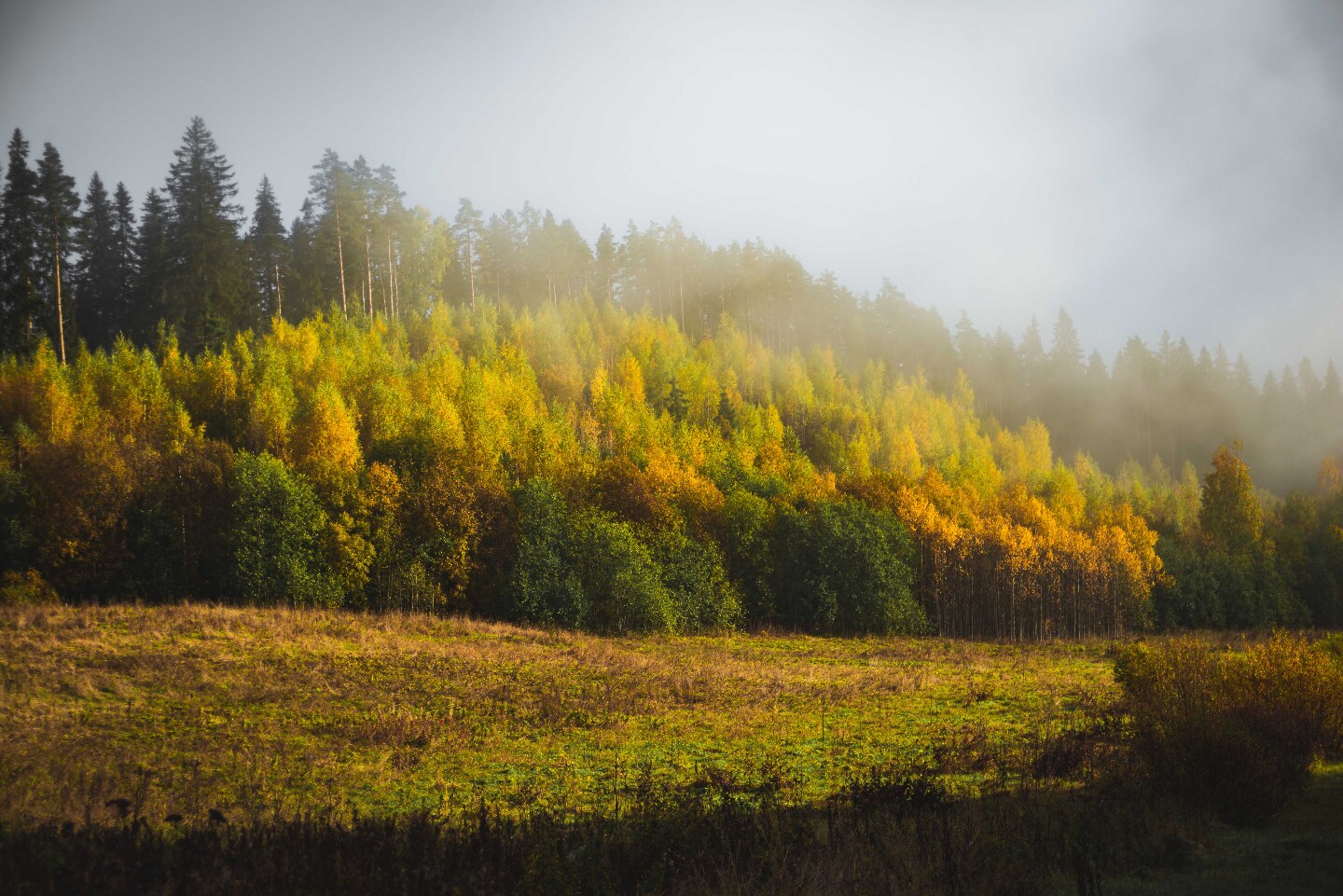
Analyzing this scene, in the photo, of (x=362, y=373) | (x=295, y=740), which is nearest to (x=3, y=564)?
(x=362, y=373)

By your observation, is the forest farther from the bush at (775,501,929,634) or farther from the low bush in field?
the low bush in field

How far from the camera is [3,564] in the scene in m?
40.6

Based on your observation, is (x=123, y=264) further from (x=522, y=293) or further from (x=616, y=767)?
Answer: (x=616, y=767)

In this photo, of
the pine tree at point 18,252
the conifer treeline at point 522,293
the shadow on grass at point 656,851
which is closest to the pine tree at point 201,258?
the conifer treeline at point 522,293

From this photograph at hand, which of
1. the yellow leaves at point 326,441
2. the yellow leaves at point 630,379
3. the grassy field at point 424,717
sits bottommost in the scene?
the grassy field at point 424,717

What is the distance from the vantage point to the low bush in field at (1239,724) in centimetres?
1174

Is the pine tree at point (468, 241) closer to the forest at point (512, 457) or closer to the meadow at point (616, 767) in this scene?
the forest at point (512, 457)

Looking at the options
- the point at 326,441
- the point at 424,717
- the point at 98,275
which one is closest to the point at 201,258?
the point at 98,275

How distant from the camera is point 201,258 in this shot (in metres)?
66.6

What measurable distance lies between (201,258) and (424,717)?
203 ft

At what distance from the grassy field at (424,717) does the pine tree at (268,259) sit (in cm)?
5228

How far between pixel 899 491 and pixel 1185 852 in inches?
2345

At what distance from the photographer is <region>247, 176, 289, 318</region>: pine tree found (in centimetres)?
7706

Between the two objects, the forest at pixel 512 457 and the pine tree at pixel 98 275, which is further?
the pine tree at pixel 98 275
